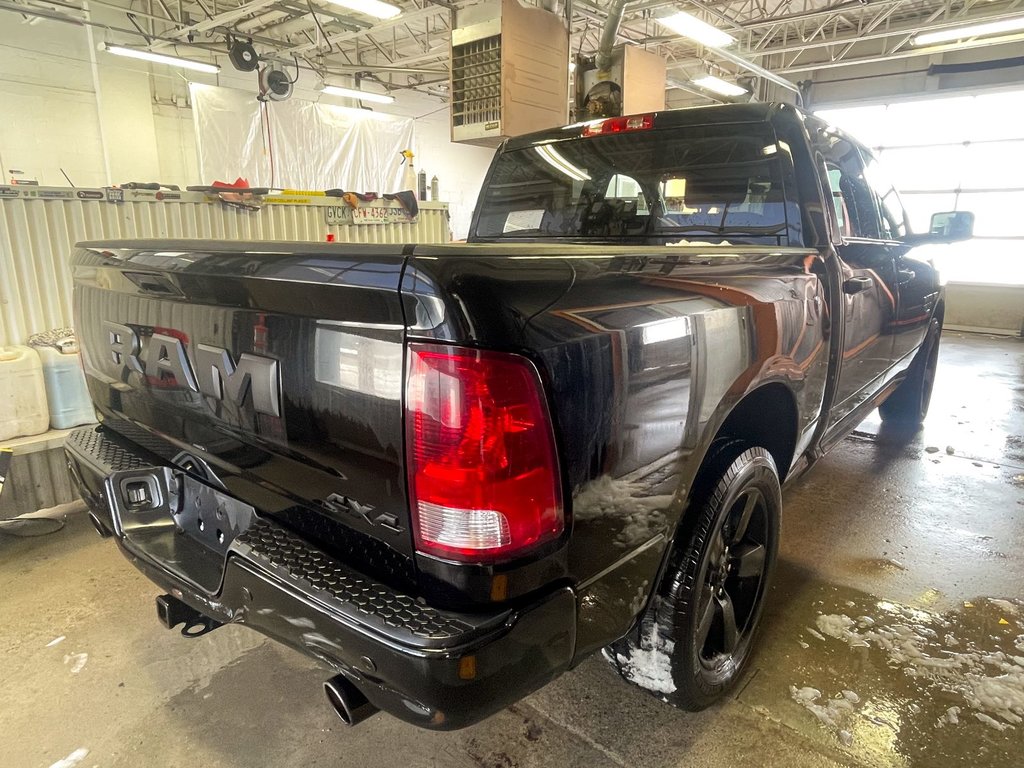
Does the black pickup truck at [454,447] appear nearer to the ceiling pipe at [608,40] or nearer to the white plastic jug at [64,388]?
the white plastic jug at [64,388]

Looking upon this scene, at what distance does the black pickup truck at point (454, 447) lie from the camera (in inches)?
42.6

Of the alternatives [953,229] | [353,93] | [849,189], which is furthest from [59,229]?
[353,93]

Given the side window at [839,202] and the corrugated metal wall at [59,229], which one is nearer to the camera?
the side window at [839,202]

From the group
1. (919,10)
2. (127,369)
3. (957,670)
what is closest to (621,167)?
(127,369)

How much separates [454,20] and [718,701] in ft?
17.5

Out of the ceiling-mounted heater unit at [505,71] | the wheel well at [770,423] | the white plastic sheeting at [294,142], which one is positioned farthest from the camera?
the white plastic sheeting at [294,142]

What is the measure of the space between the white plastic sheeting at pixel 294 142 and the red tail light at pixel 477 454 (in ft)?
32.3

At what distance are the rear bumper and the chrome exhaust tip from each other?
34 millimetres

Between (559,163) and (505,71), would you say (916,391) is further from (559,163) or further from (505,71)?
(505,71)

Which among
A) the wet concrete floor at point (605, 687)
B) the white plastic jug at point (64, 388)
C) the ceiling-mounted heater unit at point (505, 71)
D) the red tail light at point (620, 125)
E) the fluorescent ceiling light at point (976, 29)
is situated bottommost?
the wet concrete floor at point (605, 687)

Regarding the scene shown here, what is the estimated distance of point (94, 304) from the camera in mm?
1861

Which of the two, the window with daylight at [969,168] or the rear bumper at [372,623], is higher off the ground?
the window with daylight at [969,168]

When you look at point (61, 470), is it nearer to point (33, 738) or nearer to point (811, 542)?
point (33, 738)

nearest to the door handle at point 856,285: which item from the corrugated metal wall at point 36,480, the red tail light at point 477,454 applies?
the red tail light at point 477,454
